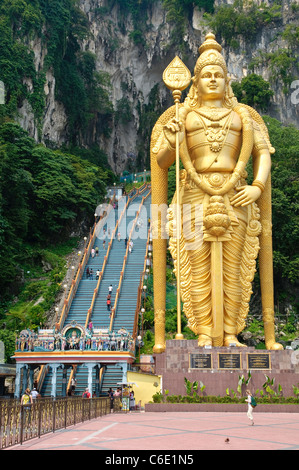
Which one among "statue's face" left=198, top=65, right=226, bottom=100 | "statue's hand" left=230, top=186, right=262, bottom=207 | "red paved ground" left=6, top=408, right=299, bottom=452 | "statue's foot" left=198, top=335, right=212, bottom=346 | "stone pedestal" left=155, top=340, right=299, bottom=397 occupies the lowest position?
"red paved ground" left=6, top=408, right=299, bottom=452

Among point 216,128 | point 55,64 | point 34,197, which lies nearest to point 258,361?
point 216,128

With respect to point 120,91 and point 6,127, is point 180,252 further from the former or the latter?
point 120,91

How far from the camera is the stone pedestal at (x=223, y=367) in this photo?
34.6 feet

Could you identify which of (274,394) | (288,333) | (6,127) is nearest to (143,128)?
(6,127)

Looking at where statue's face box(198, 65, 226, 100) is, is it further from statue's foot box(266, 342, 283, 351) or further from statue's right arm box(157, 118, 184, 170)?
statue's foot box(266, 342, 283, 351)

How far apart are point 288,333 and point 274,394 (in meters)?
9.68

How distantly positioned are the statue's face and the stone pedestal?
Answer: 550cm

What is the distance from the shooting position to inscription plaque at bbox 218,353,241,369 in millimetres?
10680

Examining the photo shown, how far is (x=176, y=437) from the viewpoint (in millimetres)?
5719

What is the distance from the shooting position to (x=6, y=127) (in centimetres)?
2602

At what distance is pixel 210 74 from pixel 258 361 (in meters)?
6.24

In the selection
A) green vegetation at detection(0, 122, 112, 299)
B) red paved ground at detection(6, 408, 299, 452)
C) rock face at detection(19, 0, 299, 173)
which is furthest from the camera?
rock face at detection(19, 0, 299, 173)

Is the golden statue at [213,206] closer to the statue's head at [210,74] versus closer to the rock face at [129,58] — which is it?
the statue's head at [210,74]

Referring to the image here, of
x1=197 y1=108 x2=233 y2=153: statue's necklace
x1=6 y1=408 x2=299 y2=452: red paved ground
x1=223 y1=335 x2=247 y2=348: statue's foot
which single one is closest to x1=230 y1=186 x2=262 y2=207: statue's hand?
x1=197 y1=108 x2=233 y2=153: statue's necklace
